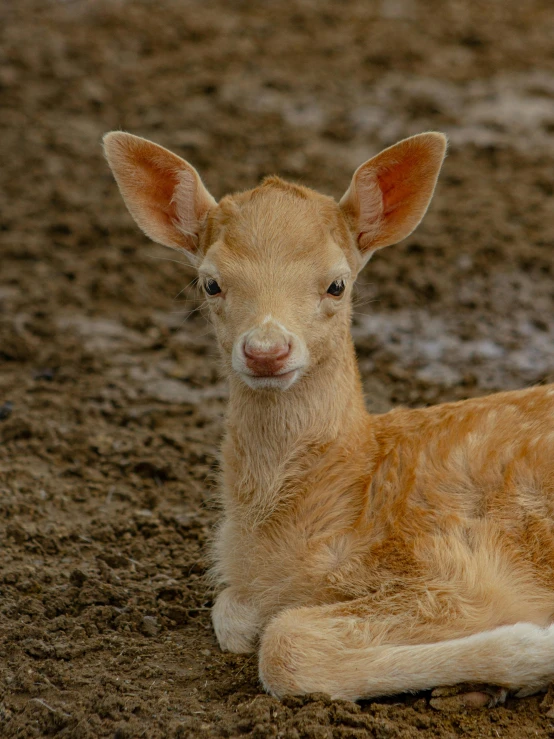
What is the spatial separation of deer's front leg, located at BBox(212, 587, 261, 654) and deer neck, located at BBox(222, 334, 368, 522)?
1.45 feet

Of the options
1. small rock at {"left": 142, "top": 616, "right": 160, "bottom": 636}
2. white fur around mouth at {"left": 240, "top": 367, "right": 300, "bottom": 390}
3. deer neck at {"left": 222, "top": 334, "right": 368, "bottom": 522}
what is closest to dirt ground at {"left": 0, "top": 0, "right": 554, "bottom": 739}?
small rock at {"left": 142, "top": 616, "right": 160, "bottom": 636}

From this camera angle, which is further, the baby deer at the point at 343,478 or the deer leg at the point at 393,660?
the baby deer at the point at 343,478

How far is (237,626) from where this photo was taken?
5023 millimetres

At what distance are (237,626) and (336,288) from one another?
67.1 inches

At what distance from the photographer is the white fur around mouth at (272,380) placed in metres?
4.63

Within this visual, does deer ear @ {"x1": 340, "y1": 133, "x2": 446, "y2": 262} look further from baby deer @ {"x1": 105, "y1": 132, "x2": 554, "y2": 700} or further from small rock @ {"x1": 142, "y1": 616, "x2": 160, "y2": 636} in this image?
small rock @ {"x1": 142, "y1": 616, "x2": 160, "y2": 636}

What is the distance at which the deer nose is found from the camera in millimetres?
4461

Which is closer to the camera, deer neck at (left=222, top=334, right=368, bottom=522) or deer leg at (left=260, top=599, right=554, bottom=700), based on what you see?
deer leg at (left=260, top=599, right=554, bottom=700)

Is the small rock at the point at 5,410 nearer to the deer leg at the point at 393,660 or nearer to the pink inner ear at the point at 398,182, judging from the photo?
Result: the pink inner ear at the point at 398,182

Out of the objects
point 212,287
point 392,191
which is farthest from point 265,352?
point 392,191

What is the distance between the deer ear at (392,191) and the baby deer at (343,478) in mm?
11

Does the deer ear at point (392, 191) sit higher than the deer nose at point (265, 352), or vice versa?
the deer ear at point (392, 191)

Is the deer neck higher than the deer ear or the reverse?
the reverse

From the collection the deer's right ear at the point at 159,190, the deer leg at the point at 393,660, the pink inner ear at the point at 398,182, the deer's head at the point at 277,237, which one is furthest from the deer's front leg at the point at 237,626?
the pink inner ear at the point at 398,182
